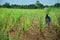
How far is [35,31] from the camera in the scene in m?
1.07

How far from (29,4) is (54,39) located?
36cm

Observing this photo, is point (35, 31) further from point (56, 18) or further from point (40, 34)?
point (56, 18)

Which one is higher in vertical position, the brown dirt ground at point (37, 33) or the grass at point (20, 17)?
the grass at point (20, 17)

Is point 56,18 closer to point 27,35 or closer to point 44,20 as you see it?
point 44,20

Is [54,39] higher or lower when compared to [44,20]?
lower

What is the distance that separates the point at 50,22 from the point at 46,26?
2.0 inches

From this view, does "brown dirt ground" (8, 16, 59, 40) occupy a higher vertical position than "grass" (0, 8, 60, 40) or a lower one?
lower

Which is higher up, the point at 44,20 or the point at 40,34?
the point at 44,20

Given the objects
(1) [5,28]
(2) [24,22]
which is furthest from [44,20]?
(1) [5,28]

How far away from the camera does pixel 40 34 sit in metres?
1.06

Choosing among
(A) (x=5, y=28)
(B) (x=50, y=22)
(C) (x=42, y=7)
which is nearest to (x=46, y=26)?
(B) (x=50, y=22)

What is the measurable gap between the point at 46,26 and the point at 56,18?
4.4 inches

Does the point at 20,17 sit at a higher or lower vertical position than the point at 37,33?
higher

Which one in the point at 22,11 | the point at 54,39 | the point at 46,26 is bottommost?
the point at 54,39
